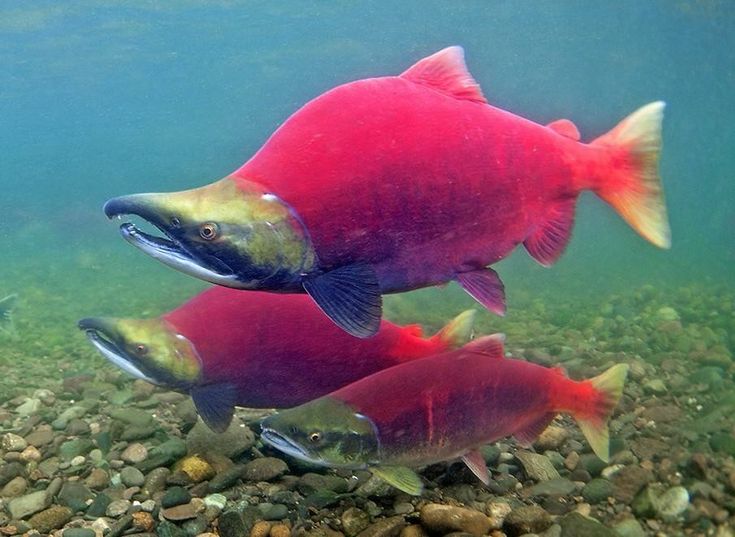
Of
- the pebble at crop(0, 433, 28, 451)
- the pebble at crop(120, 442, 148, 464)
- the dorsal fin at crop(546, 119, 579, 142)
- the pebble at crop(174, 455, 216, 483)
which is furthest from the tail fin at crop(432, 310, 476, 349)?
the pebble at crop(0, 433, 28, 451)

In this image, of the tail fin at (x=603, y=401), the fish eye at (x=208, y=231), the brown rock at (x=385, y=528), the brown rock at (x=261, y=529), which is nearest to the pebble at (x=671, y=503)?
the tail fin at (x=603, y=401)

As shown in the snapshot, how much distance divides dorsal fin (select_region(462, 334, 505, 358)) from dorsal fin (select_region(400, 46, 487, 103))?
126cm

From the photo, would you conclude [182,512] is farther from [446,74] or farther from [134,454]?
[446,74]

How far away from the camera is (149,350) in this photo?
282 centimetres

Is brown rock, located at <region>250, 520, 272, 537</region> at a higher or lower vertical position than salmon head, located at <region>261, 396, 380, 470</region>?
lower

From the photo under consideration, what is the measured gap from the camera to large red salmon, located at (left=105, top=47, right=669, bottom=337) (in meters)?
1.76

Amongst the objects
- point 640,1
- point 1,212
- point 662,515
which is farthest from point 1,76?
point 662,515

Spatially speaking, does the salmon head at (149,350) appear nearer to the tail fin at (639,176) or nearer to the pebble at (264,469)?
the pebble at (264,469)

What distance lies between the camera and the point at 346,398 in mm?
2758

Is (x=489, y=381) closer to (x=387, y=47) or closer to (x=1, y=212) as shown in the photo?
(x=387, y=47)

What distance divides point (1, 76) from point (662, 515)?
6783 centimetres

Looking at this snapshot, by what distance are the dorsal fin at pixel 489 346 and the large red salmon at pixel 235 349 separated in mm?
450

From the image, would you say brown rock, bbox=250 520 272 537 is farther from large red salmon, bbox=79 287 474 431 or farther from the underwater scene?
large red salmon, bbox=79 287 474 431

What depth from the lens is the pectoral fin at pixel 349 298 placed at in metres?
1.84
